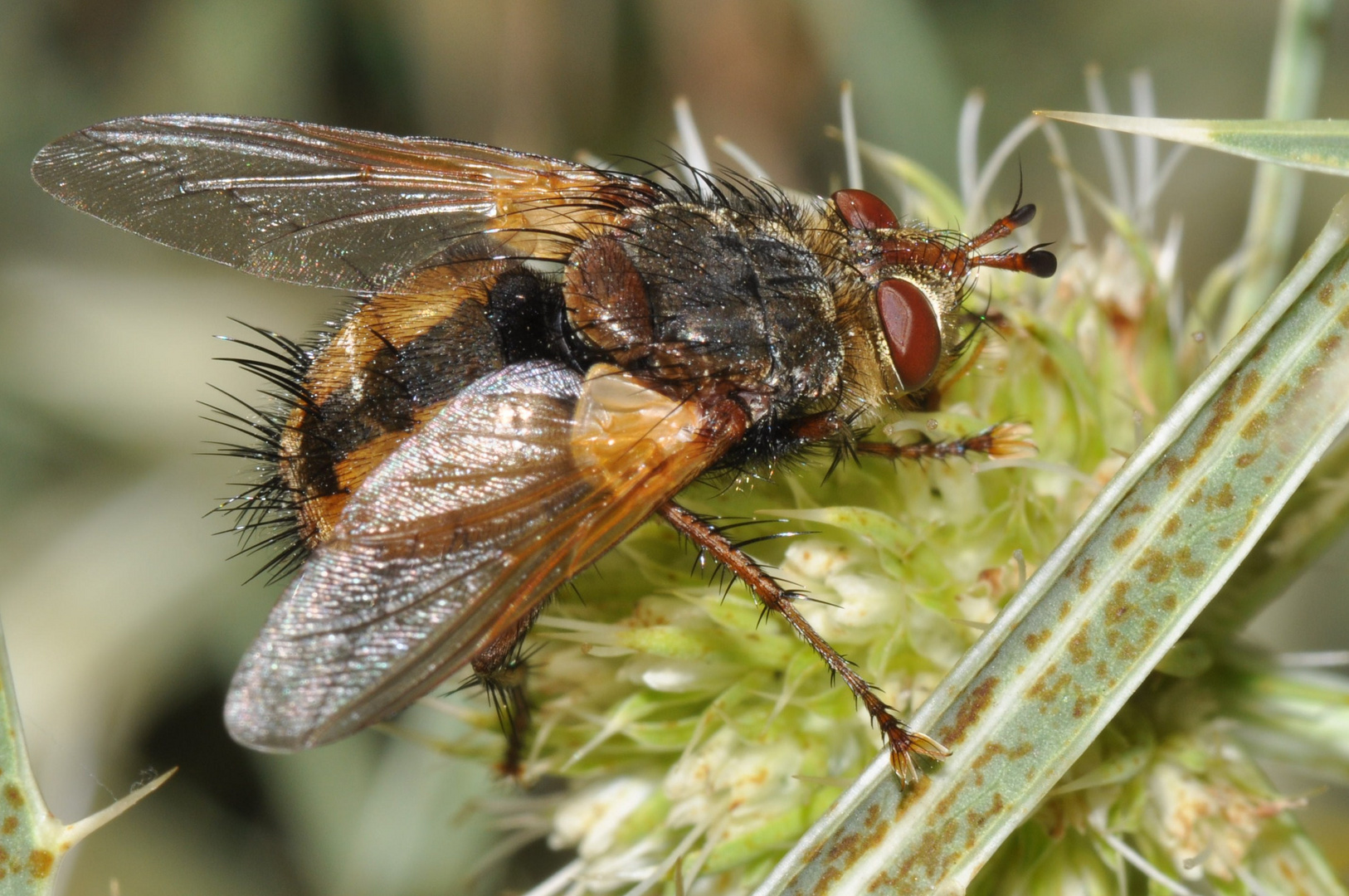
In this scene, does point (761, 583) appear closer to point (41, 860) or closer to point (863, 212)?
point (863, 212)

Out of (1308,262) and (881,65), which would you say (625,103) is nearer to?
(881,65)

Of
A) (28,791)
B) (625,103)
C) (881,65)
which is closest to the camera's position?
(28,791)

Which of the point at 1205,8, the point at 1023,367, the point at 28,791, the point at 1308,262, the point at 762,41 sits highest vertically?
the point at 1205,8

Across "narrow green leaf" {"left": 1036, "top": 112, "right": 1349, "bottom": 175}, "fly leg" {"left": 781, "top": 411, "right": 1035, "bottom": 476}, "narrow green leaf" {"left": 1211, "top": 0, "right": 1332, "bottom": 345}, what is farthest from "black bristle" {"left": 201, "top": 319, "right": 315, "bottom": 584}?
"narrow green leaf" {"left": 1211, "top": 0, "right": 1332, "bottom": 345}

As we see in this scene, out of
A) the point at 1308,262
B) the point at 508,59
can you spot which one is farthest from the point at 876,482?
the point at 508,59

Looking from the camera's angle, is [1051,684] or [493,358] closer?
[1051,684]

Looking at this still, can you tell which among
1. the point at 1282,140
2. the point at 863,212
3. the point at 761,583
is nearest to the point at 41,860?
the point at 761,583

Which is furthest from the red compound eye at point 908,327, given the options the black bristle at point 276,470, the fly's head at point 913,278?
the black bristle at point 276,470
